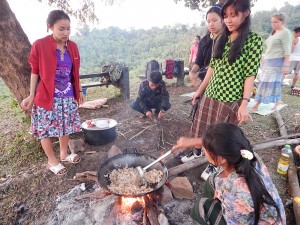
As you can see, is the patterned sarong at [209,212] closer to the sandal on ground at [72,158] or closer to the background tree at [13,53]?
the sandal on ground at [72,158]

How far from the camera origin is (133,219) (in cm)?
227

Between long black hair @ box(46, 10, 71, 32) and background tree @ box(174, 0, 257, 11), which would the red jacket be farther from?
background tree @ box(174, 0, 257, 11)

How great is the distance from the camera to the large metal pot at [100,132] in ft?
11.7

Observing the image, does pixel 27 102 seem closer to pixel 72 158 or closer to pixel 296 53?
pixel 72 158

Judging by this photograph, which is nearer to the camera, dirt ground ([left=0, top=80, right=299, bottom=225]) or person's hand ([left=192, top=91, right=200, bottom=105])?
dirt ground ([left=0, top=80, right=299, bottom=225])

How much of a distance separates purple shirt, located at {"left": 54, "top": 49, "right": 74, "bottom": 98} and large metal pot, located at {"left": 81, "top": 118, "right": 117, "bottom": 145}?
81cm

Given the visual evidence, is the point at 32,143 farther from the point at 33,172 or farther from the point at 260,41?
the point at 260,41

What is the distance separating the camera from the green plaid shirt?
7.39ft

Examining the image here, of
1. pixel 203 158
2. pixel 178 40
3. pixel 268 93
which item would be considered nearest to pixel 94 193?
pixel 203 158

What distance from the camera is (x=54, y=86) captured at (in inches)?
108

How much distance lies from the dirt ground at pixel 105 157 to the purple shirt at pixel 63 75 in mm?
1082

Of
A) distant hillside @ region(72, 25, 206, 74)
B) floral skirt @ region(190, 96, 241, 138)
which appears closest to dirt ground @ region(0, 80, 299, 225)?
floral skirt @ region(190, 96, 241, 138)

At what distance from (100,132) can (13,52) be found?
175cm

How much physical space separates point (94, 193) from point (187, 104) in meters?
4.01
